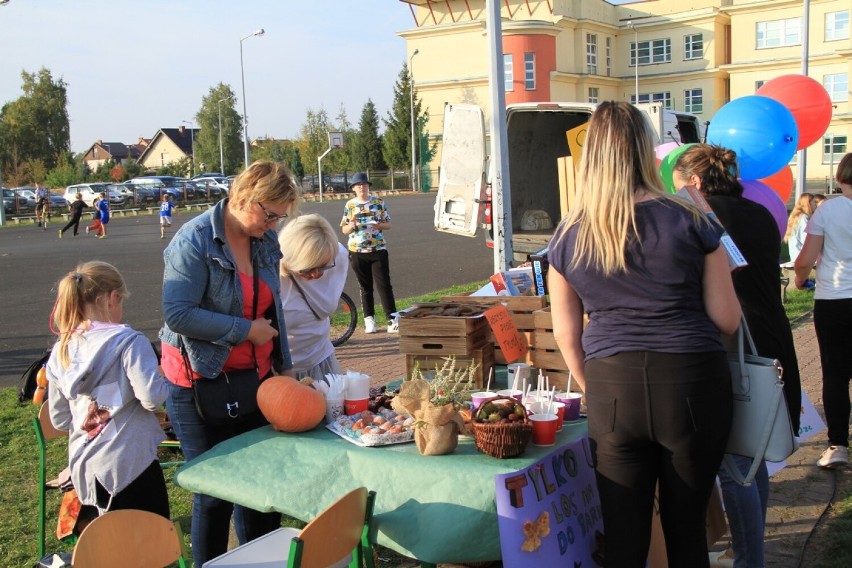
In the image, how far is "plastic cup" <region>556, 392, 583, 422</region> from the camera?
3205 mm

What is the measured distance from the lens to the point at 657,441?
7.89ft

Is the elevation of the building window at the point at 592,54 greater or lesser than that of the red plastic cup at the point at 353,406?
greater

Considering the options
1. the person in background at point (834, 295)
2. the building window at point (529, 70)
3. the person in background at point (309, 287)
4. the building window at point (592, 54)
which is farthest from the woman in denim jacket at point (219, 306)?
the building window at point (592, 54)

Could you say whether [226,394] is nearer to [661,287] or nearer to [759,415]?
[661,287]

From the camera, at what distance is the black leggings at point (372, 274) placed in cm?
912

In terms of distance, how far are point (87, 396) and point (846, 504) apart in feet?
12.5

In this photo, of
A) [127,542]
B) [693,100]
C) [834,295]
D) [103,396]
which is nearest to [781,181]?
[834,295]

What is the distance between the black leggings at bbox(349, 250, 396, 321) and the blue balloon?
4.50m

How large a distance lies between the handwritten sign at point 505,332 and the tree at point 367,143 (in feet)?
193

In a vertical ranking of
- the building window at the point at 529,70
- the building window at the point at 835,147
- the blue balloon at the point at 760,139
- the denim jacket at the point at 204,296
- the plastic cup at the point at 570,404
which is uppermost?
the building window at the point at 529,70

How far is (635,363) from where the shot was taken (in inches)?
94.2

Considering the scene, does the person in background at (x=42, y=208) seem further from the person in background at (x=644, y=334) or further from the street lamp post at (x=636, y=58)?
the street lamp post at (x=636, y=58)

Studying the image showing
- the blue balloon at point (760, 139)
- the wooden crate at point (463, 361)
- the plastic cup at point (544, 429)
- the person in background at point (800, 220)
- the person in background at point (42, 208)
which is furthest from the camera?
the person in background at point (42, 208)

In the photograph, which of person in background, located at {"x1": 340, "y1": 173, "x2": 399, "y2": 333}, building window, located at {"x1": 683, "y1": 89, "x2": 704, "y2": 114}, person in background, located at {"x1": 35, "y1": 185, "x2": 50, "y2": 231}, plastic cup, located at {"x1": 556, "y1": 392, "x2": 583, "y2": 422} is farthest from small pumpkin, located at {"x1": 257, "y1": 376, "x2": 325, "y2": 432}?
building window, located at {"x1": 683, "y1": 89, "x2": 704, "y2": 114}
